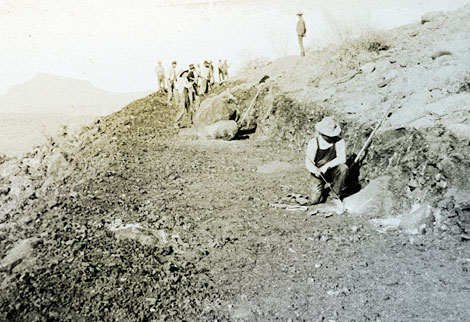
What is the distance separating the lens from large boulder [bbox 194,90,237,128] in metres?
9.80

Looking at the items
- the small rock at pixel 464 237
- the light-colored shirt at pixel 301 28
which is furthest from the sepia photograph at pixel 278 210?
the light-colored shirt at pixel 301 28

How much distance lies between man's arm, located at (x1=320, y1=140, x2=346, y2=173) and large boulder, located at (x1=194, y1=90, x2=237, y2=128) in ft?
17.5

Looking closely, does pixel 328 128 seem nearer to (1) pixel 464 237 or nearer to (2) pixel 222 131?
(1) pixel 464 237

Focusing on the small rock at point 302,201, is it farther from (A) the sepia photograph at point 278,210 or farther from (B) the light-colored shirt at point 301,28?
(B) the light-colored shirt at point 301,28

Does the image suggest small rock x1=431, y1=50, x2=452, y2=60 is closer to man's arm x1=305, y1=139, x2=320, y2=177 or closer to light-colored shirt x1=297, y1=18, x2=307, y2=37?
man's arm x1=305, y1=139, x2=320, y2=177

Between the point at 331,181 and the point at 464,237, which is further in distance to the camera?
the point at 331,181

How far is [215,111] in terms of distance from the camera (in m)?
9.85

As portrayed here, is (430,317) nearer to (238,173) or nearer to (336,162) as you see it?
(336,162)

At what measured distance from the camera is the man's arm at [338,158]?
4.84 metres

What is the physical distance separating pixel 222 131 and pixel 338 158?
4669 mm

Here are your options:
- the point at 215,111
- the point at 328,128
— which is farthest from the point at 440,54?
the point at 215,111

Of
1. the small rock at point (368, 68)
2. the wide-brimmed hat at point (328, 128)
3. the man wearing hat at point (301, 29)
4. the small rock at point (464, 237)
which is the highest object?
the man wearing hat at point (301, 29)

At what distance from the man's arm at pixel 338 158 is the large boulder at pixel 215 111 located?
532 cm

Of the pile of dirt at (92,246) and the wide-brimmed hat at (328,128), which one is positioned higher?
the wide-brimmed hat at (328,128)
